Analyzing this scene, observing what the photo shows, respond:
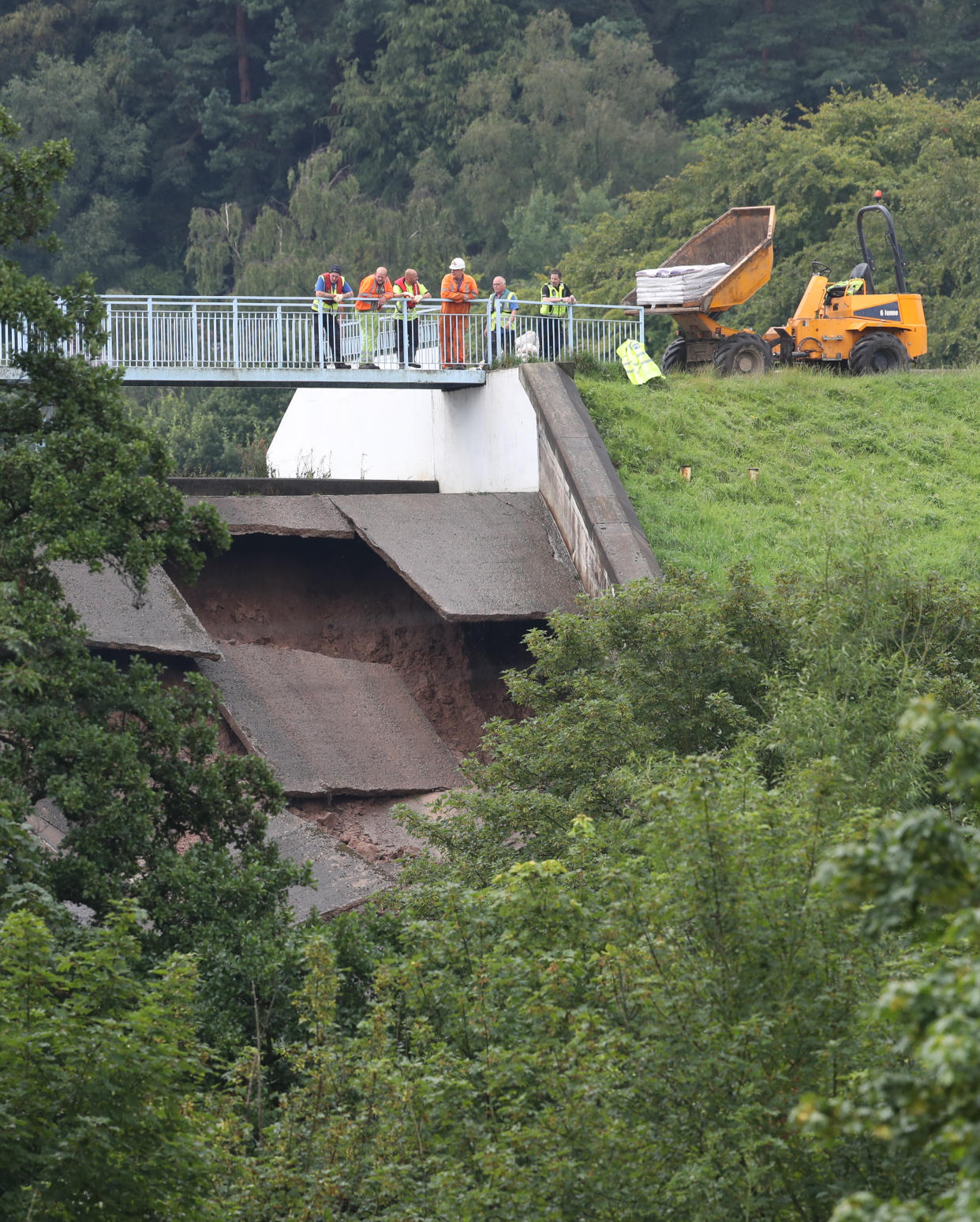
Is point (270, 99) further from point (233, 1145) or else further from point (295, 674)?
point (233, 1145)

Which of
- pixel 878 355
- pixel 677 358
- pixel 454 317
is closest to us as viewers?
pixel 454 317

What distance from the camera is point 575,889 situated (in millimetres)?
10977

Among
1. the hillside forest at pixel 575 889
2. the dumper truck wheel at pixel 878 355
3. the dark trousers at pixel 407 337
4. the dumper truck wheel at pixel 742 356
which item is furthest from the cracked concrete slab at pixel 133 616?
the dumper truck wheel at pixel 878 355

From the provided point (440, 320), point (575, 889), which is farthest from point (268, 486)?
point (575, 889)

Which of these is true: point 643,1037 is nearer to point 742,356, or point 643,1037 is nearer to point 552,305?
point 552,305

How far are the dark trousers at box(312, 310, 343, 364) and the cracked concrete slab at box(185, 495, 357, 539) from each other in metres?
2.11

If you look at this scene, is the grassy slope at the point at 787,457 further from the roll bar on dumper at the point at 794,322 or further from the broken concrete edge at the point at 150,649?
the broken concrete edge at the point at 150,649

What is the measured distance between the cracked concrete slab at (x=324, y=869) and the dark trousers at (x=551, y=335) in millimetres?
8887

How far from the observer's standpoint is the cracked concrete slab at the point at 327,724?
18516 mm

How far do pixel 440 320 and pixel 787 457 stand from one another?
512cm

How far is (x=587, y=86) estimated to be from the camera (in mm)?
57531

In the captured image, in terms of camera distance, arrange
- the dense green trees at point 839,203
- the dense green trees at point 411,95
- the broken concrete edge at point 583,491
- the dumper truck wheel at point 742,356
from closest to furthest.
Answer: the broken concrete edge at point 583,491
the dumper truck wheel at point 742,356
the dense green trees at point 839,203
the dense green trees at point 411,95

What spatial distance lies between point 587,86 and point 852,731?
4809cm

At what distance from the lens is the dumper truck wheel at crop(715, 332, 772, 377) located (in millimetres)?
26531
